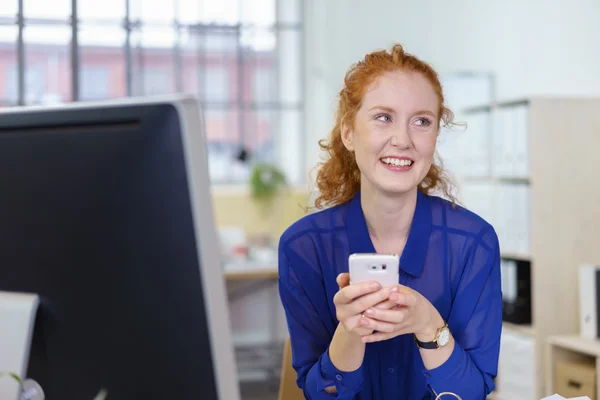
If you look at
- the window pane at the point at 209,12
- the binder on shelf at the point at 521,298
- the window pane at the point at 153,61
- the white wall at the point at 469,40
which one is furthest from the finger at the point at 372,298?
the window pane at the point at 209,12

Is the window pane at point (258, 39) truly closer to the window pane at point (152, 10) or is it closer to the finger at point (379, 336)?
the window pane at point (152, 10)

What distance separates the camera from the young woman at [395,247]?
4.44 ft

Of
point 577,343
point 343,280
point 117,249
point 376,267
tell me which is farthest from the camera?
point 577,343

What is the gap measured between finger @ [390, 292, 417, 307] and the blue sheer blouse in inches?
10.5

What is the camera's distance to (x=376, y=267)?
1090 millimetres

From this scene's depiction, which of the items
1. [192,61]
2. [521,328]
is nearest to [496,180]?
[521,328]

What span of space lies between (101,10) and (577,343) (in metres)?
4.69

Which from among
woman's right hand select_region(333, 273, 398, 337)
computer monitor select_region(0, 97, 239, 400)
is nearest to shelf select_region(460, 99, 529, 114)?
woman's right hand select_region(333, 273, 398, 337)

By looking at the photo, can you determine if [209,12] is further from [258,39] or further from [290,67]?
[290,67]

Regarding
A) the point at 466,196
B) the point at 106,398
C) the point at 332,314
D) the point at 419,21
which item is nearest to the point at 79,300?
the point at 106,398

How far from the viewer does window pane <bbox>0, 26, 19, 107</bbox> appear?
625 centimetres

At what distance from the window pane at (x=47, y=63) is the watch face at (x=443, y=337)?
18.5 ft

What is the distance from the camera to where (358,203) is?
147 cm

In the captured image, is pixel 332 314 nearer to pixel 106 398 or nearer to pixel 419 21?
pixel 106 398
